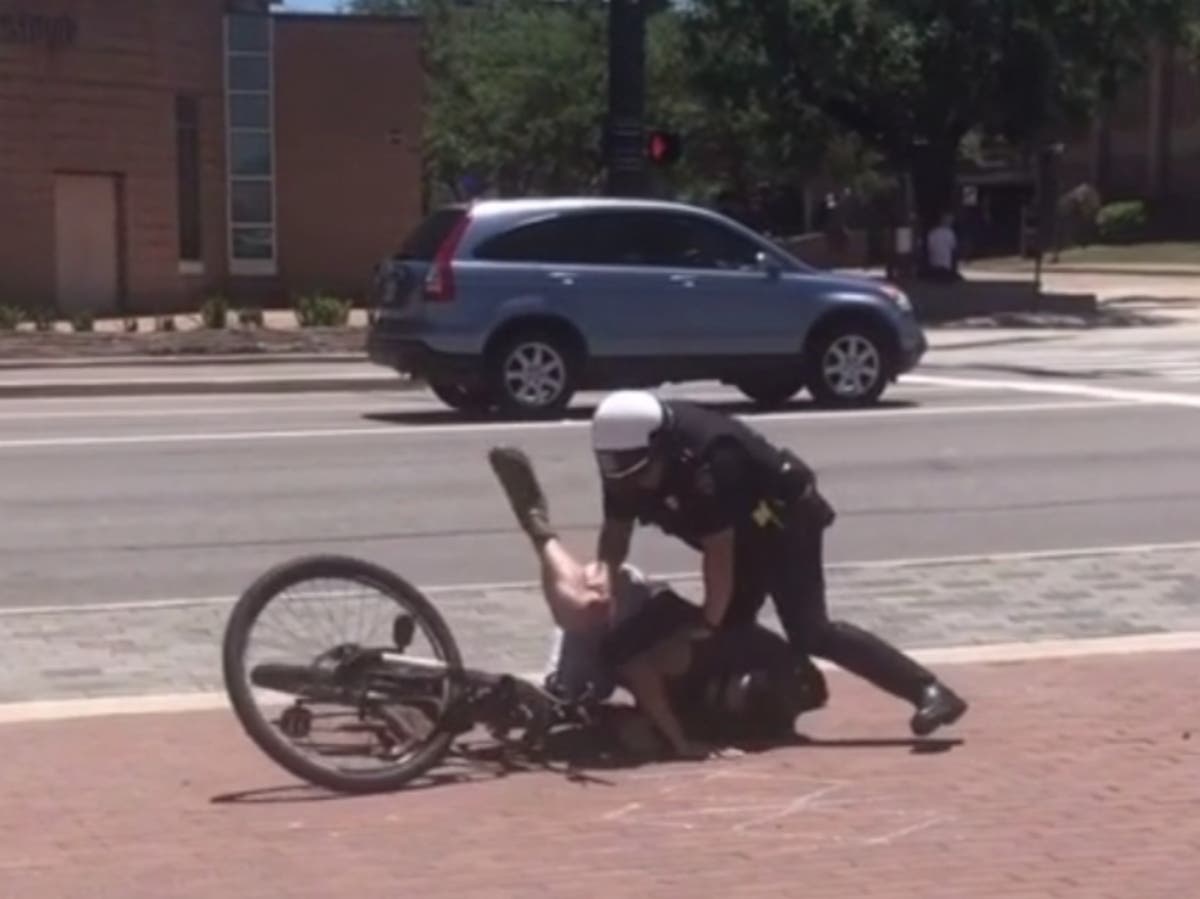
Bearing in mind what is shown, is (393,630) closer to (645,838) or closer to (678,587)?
(645,838)

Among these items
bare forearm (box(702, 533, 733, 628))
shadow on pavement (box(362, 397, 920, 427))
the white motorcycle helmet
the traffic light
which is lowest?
shadow on pavement (box(362, 397, 920, 427))

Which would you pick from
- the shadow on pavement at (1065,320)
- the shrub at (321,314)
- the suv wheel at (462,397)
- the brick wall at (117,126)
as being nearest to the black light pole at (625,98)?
the shrub at (321,314)

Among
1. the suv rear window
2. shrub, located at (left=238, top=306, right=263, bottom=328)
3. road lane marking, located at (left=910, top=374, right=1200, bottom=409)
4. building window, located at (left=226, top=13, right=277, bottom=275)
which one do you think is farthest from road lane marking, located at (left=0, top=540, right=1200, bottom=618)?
building window, located at (left=226, top=13, right=277, bottom=275)

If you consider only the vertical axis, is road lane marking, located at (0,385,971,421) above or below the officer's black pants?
below

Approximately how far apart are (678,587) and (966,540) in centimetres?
266

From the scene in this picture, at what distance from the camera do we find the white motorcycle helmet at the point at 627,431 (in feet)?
26.9

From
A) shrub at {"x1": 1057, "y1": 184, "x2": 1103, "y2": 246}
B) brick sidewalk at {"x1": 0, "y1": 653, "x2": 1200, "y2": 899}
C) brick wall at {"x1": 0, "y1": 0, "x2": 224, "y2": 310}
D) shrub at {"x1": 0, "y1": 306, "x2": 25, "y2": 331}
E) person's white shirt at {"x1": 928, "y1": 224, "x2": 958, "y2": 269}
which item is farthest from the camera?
shrub at {"x1": 1057, "y1": 184, "x2": 1103, "y2": 246}

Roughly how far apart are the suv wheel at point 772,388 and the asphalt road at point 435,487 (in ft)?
0.72

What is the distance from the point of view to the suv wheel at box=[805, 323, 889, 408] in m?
22.8

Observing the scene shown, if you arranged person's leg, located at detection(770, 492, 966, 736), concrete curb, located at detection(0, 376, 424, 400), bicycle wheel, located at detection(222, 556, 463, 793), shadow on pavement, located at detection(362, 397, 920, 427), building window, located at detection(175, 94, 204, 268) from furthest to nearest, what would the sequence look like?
building window, located at detection(175, 94, 204, 268)
concrete curb, located at detection(0, 376, 424, 400)
shadow on pavement, located at detection(362, 397, 920, 427)
person's leg, located at detection(770, 492, 966, 736)
bicycle wheel, located at detection(222, 556, 463, 793)

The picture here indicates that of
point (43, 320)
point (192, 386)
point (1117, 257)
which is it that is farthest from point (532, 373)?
point (1117, 257)

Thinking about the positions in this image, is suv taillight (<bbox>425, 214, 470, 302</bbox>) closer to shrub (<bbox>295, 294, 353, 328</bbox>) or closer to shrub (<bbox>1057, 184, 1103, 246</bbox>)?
shrub (<bbox>295, 294, 353, 328</bbox>)

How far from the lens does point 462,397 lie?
76.0 feet

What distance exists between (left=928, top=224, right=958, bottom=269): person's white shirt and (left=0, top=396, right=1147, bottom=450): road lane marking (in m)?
21.0
